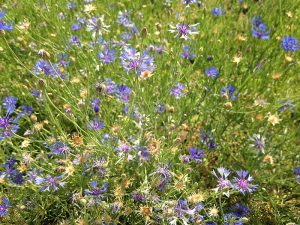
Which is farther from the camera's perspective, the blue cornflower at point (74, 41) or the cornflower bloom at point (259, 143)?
the blue cornflower at point (74, 41)

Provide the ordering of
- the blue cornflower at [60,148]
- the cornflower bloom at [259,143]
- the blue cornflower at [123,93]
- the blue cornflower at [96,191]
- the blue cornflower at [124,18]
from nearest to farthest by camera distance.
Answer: the blue cornflower at [96,191], the blue cornflower at [60,148], the cornflower bloom at [259,143], the blue cornflower at [123,93], the blue cornflower at [124,18]

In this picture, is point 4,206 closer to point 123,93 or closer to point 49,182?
point 49,182

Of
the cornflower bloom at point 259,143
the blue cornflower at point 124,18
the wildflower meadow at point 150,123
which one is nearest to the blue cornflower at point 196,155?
the wildflower meadow at point 150,123

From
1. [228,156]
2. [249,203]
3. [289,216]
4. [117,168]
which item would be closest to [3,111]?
[117,168]

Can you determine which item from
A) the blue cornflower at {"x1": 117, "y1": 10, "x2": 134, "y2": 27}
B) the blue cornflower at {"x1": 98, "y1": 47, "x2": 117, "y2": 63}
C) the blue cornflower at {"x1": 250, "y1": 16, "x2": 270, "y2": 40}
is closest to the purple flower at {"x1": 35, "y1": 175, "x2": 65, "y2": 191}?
the blue cornflower at {"x1": 98, "y1": 47, "x2": 117, "y2": 63}

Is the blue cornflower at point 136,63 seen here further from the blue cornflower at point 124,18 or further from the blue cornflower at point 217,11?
the blue cornflower at point 217,11

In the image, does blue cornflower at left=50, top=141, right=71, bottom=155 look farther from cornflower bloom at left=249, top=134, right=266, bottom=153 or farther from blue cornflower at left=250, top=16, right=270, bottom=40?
blue cornflower at left=250, top=16, right=270, bottom=40

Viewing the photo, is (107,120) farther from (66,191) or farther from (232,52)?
(232,52)

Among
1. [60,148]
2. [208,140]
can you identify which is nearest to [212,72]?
[208,140]
